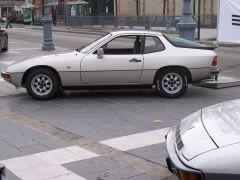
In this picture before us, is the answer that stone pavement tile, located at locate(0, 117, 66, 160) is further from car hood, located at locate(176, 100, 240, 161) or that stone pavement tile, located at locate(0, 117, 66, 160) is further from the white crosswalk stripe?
car hood, located at locate(176, 100, 240, 161)

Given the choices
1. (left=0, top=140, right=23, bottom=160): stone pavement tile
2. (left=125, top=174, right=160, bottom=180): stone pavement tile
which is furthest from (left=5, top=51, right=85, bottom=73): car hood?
(left=125, top=174, right=160, bottom=180): stone pavement tile

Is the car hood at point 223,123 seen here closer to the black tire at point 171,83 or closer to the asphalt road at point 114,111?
the asphalt road at point 114,111

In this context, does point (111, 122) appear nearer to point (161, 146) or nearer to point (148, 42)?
point (161, 146)

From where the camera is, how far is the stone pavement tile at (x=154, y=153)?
232 inches

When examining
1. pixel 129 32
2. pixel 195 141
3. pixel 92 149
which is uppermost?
pixel 129 32

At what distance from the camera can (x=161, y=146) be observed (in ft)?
21.3

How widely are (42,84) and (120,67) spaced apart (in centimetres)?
154

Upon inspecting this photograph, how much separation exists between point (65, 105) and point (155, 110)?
1722 millimetres

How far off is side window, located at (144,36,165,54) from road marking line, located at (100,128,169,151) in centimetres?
290

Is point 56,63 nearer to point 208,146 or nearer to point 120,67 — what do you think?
point 120,67

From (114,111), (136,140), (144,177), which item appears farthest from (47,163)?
(114,111)

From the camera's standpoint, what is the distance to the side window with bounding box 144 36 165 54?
976 centimetres

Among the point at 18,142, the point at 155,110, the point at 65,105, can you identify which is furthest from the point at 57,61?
the point at 18,142

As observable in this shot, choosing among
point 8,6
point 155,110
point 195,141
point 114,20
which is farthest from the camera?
point 8,6
